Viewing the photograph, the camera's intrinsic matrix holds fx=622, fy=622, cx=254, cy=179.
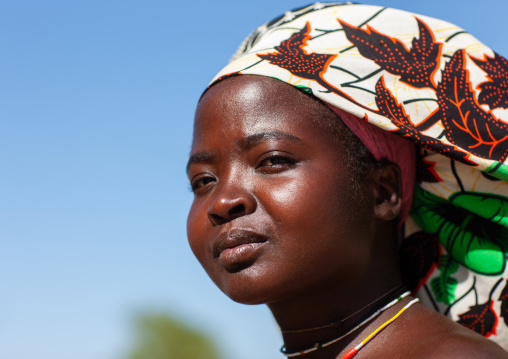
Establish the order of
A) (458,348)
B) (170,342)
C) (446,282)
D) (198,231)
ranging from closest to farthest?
1. (458,348)
2. (198,231)
3. (446,282)
4. (170,342)

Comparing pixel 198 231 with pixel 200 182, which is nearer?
pixel 198 231

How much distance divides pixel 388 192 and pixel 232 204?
734 millimetres

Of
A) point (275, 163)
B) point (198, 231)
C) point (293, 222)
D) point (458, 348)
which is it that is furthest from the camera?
point (198, 231)

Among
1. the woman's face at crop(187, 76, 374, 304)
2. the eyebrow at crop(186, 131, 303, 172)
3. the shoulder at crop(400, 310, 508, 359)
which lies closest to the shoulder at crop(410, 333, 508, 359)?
the shoulder at crop(400, 310, 508, 359)

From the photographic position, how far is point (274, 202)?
2299 mm

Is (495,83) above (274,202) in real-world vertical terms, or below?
above

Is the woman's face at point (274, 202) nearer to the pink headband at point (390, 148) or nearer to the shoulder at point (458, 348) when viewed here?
the pink headband at point (390, 148)

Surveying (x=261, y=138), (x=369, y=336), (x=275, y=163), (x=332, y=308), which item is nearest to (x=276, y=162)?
(x=275, y=163)

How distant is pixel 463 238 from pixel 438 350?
0.81 metres

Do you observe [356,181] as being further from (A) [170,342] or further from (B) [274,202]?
(A) [170,342]

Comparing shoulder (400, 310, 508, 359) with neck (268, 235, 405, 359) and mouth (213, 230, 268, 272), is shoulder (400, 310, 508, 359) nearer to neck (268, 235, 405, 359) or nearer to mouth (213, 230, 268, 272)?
neck (268, 235, 405, 359)

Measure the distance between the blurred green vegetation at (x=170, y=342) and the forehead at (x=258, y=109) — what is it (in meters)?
16.7

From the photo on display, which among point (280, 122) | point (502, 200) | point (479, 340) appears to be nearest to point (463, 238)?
point (502, 200)

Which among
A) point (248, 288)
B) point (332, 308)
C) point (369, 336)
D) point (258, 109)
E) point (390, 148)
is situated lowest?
point (369, 336)
